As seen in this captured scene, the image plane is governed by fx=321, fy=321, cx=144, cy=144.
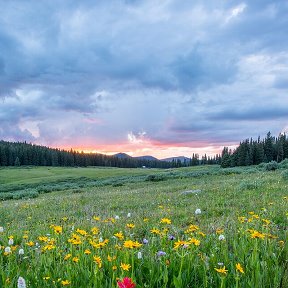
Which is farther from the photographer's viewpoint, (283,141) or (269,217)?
(283,141)

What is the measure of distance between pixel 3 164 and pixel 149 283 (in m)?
175

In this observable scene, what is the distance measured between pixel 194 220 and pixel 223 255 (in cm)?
494

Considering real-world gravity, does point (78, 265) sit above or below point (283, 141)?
below

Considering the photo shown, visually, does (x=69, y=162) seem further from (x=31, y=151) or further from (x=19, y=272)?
(x=19, y=272)

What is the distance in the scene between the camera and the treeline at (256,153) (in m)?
104

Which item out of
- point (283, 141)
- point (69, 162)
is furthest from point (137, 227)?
point (69, 162)

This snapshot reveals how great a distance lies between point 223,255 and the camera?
12.2 feet

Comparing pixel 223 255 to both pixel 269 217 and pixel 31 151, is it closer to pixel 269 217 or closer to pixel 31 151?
pixel 269 217

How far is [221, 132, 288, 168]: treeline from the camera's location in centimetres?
10419

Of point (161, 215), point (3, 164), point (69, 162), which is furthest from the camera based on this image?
point (69, 162)

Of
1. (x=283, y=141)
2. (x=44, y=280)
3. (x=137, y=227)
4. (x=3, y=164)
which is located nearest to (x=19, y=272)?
(x=44, y=280)

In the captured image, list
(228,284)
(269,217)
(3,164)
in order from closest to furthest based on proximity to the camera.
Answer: (228,284) → (269,217) → (3,164)

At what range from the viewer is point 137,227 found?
24.7ft

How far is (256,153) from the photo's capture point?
348ft
